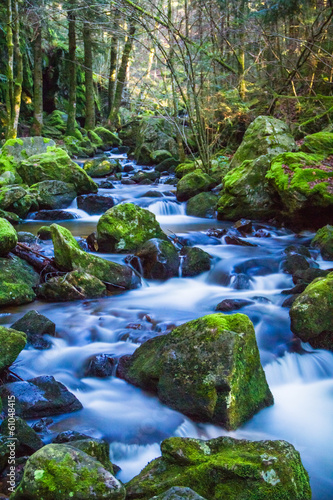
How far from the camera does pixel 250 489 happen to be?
88.8 inches

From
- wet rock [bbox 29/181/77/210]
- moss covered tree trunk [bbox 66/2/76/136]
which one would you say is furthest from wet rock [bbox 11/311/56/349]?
moss covered tree trunk [bbox 66/2/76/136]

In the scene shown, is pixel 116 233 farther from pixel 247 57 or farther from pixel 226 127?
pixel 247 57

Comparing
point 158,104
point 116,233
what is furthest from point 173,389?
point 158,104

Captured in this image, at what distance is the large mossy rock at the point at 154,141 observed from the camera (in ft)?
63.7

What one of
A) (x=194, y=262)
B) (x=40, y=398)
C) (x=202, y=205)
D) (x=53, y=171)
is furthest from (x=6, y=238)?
(x=53, y=171)

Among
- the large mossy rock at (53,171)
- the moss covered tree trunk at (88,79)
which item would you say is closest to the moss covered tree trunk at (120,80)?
the moss covered tree trunk at (88,79)

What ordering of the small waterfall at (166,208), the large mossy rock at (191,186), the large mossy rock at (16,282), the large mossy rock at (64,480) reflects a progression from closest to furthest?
the large mossy rock at (64,480), the large mossy rock at (16,282), the small waterfall at (166,208), the large mossy rock at (191,186)

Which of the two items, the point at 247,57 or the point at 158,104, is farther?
the point at 247,57

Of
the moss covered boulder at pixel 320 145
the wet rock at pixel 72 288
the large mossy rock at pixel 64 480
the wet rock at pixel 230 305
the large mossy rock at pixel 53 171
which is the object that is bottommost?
the wet rock at pixel 230 305

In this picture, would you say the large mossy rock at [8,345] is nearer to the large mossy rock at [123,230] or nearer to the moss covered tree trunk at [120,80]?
the large mossy rock at [123,230]

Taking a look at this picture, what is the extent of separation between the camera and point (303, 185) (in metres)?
8.95

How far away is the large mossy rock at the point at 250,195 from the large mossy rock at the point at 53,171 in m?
4.42

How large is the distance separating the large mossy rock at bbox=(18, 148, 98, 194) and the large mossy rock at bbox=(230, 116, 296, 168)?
4583mm

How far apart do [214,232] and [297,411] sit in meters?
5.80
